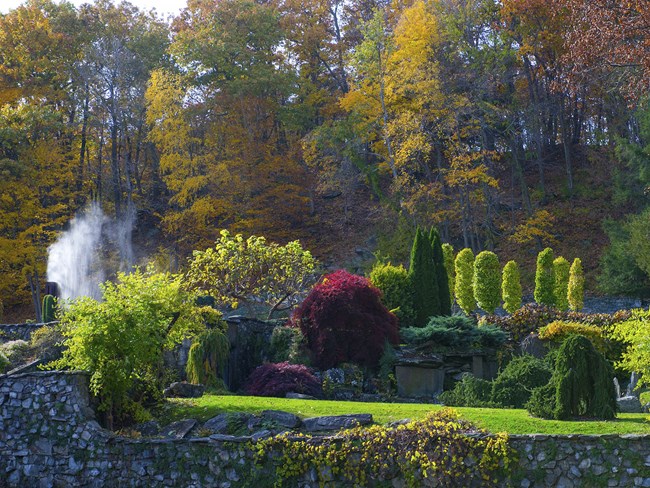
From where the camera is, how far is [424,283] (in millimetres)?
24234

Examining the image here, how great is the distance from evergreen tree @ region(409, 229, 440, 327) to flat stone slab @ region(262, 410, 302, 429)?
406 inches

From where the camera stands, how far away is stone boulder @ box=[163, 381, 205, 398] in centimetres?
1611

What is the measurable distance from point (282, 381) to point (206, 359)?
1.66 meters

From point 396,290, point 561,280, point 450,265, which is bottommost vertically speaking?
point 396,290

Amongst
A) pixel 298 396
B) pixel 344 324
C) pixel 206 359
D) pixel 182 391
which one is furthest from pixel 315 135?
pixel 182 391

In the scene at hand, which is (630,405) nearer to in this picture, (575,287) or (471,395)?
(471,395)

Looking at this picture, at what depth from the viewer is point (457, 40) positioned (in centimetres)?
3741

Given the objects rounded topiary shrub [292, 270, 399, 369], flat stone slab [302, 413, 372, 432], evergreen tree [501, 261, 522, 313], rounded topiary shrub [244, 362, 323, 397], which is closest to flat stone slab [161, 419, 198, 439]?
flat stone slab [302, 413, 372, 432]

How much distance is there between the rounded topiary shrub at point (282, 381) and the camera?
703 inches

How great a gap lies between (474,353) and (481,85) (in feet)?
60.2

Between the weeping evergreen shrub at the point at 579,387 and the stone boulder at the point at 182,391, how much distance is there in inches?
250

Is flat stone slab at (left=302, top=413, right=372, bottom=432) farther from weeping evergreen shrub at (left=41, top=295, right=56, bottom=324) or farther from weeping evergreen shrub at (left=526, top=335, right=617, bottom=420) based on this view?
weeping evergreen shrub at (left=41, top=295, right=56, bottom=324)

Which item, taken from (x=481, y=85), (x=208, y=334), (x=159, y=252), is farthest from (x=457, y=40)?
(x=208, y=334)

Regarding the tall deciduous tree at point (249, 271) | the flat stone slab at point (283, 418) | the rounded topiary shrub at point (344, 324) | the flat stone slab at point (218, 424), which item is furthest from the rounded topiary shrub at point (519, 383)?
the tall deciduous tree at point (249, 271)
